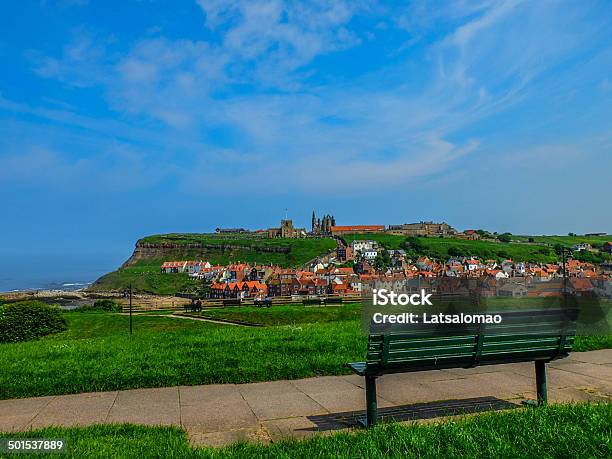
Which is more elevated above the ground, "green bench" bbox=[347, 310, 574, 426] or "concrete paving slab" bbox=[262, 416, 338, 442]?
"green bench" bbox=[347, 310, 574, 426]

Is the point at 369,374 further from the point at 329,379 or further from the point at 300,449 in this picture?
the point at 329,379

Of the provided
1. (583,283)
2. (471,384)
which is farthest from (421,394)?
(583,283)

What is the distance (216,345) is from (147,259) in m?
198

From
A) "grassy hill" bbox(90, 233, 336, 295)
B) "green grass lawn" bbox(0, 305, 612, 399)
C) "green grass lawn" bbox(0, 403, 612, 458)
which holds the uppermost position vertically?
"grassy hill" bbox(90, 233, 336, 295)

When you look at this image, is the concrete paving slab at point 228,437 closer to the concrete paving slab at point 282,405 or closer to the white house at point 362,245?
the concrete paving slab at point 282,405

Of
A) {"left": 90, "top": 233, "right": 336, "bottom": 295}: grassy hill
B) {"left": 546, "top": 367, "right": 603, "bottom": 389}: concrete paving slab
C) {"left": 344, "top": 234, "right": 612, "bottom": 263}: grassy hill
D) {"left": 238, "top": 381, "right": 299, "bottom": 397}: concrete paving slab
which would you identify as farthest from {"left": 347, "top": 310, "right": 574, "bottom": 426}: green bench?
{"left": 344, "top": 234, "right": 612, "bottom": 263}: grassy hill

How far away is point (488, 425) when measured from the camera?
15.3 ft

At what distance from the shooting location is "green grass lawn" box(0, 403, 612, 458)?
4016 millimetres

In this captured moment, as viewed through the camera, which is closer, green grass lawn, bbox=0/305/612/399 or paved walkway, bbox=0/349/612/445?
paved walkway, bbox=0/349/612/445

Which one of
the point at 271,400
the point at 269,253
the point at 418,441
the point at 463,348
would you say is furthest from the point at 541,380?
the point at 269,253

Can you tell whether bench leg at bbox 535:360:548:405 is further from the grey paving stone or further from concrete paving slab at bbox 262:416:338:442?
concrete paving slab at bbox 262:416:338:442

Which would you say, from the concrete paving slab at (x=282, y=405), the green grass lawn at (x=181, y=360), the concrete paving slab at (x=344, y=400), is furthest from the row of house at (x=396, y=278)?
the concrete paving slab at (x=282, y=405)

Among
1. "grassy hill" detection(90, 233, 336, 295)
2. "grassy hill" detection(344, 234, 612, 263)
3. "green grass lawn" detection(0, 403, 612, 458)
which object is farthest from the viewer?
"grassy hill" detection(344, 234, 612, 263)

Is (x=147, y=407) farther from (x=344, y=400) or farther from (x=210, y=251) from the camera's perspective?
(x=210, y=251)
